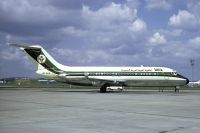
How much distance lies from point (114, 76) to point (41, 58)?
10.9 metres

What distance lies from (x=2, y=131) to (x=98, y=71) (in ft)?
129

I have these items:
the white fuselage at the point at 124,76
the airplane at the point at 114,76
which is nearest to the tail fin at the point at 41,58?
the airplane at the point at 114,76

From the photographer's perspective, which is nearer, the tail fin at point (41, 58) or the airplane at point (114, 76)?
the airplane at point (114, 76)

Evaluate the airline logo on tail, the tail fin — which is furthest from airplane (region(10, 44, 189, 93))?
the airline logo on tail

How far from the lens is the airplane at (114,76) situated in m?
50.8

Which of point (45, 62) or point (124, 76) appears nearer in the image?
point (124, 76)

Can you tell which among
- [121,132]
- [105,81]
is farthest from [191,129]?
[105,81]

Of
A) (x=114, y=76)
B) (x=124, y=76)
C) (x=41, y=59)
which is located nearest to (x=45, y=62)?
(x=41, y=59)

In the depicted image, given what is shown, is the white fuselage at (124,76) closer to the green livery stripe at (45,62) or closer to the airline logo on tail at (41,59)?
the green livery stripe at (45,62)

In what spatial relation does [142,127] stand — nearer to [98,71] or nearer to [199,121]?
[199,121]

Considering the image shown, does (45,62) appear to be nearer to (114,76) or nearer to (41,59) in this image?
(41,59)

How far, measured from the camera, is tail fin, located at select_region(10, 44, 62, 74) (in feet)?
173

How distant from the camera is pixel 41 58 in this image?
53156 millimetres

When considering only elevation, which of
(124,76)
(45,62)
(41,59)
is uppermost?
(41,59)
